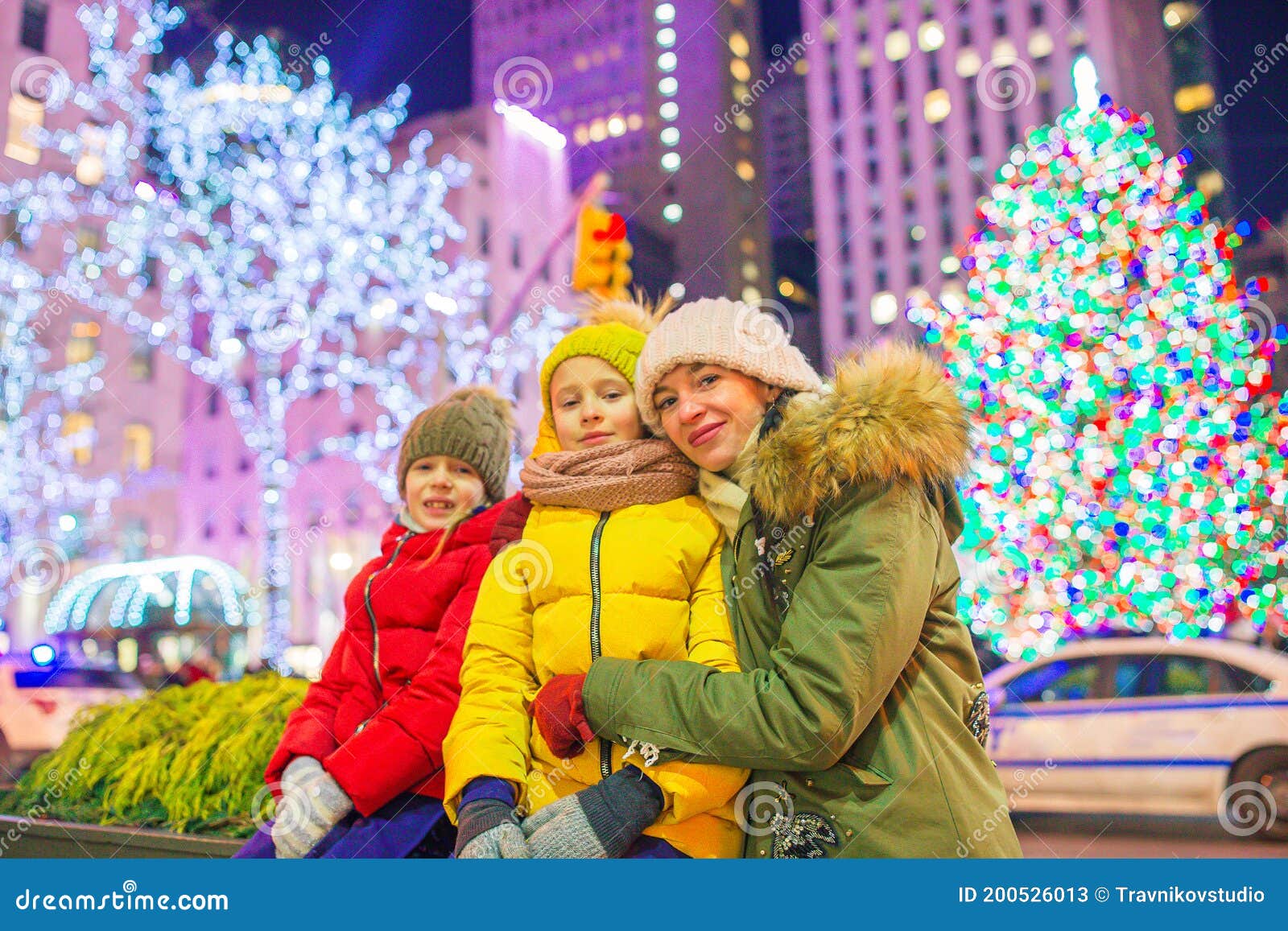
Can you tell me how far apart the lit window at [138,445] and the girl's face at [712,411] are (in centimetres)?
2939

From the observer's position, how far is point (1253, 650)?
6723mm

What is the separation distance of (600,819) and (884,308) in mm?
53185

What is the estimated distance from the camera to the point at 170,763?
390 centimetres

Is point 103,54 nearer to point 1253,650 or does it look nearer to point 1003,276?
point 1003,276

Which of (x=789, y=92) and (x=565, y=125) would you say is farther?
(x=789, y=92)

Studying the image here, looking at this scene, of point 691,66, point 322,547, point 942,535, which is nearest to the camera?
point 942,535

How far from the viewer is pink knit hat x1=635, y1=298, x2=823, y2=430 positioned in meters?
2.45

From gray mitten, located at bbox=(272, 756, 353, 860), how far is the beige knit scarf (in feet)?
3.36

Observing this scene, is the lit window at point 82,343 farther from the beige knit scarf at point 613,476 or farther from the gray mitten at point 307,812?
the beige knit scarf at point 613,476

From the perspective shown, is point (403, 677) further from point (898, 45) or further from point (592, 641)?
point (898, 45)

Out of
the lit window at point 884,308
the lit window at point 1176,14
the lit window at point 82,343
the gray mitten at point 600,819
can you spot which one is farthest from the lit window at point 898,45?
the gray mitten at point 600,819

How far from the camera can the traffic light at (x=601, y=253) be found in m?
7.55

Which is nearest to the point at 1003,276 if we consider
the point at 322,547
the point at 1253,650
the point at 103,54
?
the point at 1253,650

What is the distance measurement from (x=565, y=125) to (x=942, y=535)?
38146mm
